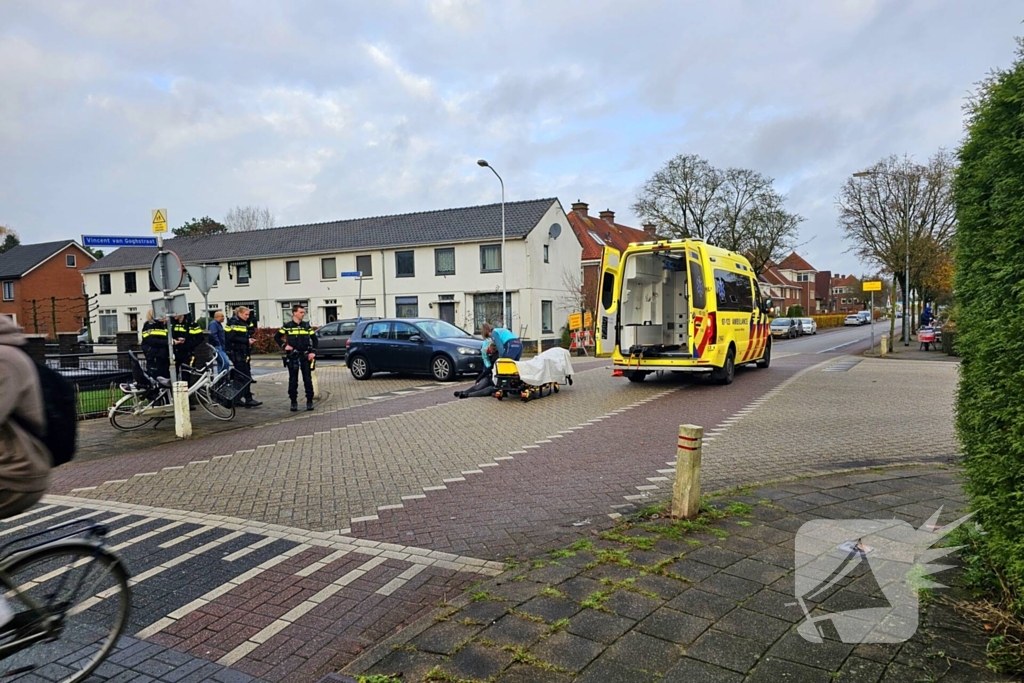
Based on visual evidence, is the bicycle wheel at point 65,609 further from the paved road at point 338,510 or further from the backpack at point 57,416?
the backpack at point 57,416

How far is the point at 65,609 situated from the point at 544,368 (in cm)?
1072

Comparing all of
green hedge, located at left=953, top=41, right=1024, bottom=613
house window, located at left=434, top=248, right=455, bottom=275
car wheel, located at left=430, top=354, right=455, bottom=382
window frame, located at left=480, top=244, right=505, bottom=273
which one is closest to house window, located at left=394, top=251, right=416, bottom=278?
house window, located at left=434, top=248, right=455, bottom=275

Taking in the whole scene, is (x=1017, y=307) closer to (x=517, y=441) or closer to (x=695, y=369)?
(x=517, y=441)

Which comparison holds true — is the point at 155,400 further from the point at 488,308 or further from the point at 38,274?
the point at 38,274

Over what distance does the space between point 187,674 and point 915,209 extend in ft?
122

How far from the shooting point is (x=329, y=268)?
4122 centimetres

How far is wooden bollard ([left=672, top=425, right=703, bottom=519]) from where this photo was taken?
5.02m

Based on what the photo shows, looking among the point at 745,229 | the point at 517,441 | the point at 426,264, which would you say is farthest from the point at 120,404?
the point at 745,229

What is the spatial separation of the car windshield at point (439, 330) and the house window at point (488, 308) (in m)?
17.6

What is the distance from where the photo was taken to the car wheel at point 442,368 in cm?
1711

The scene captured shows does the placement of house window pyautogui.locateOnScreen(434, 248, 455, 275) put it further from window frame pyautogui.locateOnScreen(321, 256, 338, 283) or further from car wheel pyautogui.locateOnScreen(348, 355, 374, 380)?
car wheel pyautogui.locateOnScreen(348, 355, 374, 380)

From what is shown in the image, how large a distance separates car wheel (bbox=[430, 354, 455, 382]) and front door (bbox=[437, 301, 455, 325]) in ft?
→ 68.0

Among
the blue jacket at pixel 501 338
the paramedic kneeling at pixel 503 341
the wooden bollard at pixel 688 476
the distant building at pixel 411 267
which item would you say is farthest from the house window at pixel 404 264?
the wooden bollard at pixel 688 476

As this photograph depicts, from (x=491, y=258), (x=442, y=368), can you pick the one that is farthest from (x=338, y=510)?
(x=491, y=258)
